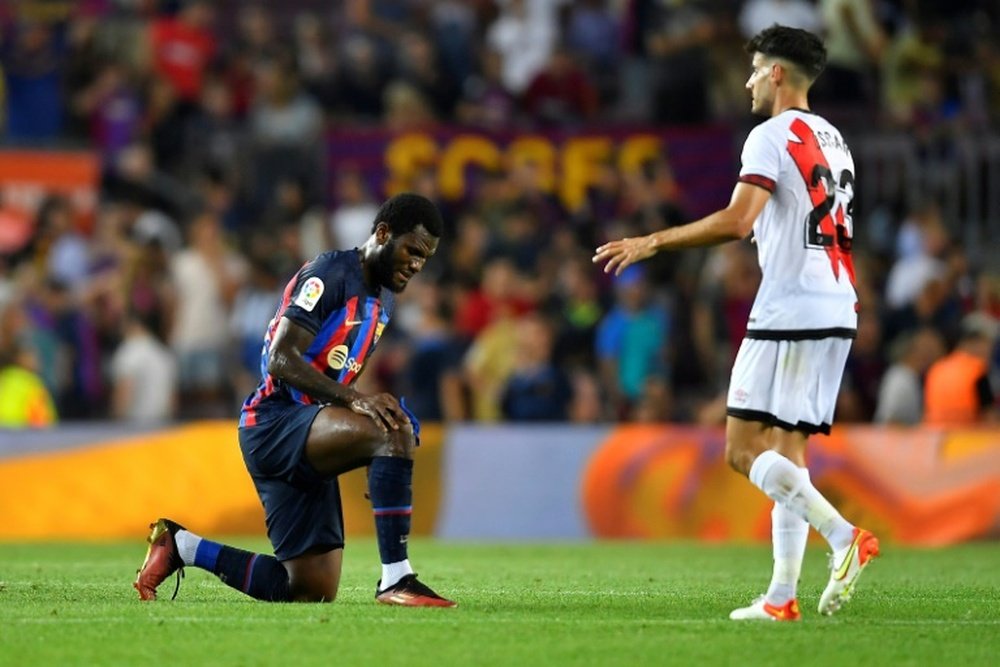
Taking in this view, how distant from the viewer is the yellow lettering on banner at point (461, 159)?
1981cm

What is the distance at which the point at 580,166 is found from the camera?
64.3 feet

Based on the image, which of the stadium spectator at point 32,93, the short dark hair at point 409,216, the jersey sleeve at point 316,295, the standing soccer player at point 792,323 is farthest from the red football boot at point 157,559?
the stadium spectator at point 32,93

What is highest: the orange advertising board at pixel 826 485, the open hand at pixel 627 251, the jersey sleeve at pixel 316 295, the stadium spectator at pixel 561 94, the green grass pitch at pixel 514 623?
the stadium spectator at pixel 561 94

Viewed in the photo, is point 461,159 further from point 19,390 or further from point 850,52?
point 19,390

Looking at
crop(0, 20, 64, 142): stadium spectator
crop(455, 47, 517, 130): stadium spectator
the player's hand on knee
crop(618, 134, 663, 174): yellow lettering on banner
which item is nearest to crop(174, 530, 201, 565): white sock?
the player's hand on knee

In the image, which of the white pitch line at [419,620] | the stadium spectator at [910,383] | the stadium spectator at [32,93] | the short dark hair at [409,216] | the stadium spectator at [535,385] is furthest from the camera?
the stadium spectator at [32,93]

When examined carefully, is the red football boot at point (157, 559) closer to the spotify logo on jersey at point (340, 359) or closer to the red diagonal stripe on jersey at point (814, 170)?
the spotify logo on jersey at point (340, 359)

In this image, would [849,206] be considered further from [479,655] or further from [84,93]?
[84,93]

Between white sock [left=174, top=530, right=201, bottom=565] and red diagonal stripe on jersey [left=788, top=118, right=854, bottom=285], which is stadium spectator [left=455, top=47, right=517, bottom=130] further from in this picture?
red diagonal stripe on jersey [left=788, top=118, right=854, bottom=285]

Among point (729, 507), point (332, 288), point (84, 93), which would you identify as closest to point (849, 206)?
point (332, 288)

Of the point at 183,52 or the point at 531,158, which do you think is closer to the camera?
the point at 531,158

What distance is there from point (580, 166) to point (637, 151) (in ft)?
2.00

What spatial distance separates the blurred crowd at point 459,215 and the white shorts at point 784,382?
28.0 ft

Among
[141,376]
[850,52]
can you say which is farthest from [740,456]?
[850,52]
